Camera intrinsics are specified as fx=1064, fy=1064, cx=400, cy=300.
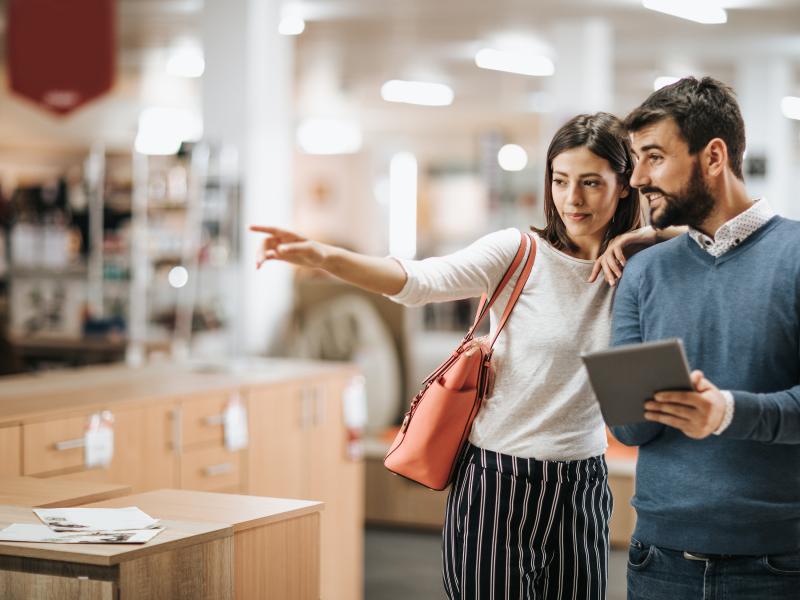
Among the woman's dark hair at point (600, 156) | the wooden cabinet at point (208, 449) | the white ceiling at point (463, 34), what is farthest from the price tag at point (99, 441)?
the white ceiling at point (463, 34)

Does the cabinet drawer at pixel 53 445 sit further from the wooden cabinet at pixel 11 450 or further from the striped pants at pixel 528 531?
the striped pants at pixel 528 531

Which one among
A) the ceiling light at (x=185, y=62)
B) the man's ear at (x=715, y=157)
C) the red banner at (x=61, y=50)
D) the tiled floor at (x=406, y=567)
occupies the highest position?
the ceiling light at (x=185, y=62)

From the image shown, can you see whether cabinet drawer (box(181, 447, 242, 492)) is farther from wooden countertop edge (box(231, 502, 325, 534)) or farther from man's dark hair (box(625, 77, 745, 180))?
man's dark hair (box(625, 77, 745, 180))

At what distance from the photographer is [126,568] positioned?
194 centimetres

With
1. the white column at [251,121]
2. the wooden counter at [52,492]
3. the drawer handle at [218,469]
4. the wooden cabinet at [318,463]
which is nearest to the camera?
the wooden counter at [52,492]

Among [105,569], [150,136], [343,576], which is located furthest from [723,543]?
[150,136]

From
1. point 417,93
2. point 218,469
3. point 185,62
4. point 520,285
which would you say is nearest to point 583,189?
point 520,285

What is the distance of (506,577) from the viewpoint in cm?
215

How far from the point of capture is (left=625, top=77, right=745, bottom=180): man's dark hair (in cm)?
191

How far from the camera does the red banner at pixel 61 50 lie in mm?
5633

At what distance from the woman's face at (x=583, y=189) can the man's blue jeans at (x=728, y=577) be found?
66 cm

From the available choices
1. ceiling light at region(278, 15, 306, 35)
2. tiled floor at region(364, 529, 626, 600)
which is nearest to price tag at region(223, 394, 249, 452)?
tiled floor at region(364, 529, 626, 600)

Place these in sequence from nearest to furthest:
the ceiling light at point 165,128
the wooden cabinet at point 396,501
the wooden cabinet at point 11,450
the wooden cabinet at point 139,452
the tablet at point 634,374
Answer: the tablet at point 634,374 < the wooden cabinet at point 11,450 < the wooden cabinet at point 139,452 < the wooden cabinet at point 396,501 < the ceiling light at point 165,128

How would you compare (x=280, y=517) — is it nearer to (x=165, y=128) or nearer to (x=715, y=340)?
(x=715, y=340)
